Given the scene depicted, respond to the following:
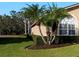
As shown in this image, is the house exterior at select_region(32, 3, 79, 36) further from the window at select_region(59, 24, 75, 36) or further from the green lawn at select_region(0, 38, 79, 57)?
the green lawn at select_region(0, 38, 79, 57)

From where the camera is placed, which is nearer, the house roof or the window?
the house roof

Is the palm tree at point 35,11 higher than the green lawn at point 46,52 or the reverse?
higher

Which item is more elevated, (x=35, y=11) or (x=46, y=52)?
(x=35, y=11)

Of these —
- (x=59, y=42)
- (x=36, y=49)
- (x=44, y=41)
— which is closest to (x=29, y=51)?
(x=36, y=49)

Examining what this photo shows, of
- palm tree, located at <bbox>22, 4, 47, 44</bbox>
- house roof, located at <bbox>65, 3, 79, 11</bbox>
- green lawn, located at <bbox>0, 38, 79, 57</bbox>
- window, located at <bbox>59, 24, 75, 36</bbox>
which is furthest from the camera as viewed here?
window, located at <bbox>59, 24, 75, 36</bbox>

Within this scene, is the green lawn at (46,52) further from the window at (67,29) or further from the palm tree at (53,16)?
the window at (67,29)

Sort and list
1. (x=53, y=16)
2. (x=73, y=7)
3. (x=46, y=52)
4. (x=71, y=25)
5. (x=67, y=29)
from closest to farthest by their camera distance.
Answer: (x=46, y=52) → (x=53, y=16) → (x=73, y=7) → (x=71, y=25) → (x=67, y=29)

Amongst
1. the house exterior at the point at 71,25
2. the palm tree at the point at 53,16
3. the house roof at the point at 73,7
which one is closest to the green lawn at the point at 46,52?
the palm tree at the point at 53,16

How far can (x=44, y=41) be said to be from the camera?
68.9 ft

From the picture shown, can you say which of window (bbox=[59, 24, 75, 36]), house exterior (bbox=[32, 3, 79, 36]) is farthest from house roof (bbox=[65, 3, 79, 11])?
window (bbox=[59, 24, 75, 36])

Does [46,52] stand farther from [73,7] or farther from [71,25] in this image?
[73,7]

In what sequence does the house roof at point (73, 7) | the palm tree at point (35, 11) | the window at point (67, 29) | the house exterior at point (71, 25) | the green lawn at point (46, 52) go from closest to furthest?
the green lawn at point (46, 52) → the palm tree at point (35, 11) → the house roof at point (73, 7) → the house exterior at point (71, 25) → the window at point (67, 29)

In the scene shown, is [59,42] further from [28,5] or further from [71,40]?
[28,5]

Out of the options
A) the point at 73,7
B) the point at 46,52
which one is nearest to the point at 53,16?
the point at 46,52
